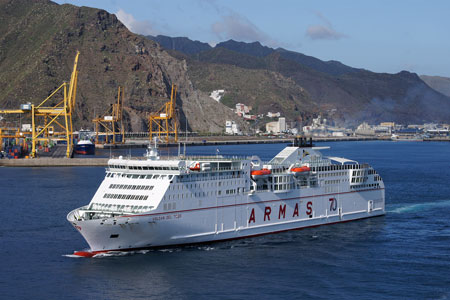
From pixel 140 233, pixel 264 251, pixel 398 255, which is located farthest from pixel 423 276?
pixel 140 233

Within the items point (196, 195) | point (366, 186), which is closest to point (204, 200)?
point (196, 195)

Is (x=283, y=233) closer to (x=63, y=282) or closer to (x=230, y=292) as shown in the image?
(x=230, y=292)

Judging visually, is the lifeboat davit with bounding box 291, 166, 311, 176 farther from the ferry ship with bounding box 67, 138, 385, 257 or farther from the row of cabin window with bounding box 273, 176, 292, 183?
the row of cabin window with bounding box 273, 176, 292, 183

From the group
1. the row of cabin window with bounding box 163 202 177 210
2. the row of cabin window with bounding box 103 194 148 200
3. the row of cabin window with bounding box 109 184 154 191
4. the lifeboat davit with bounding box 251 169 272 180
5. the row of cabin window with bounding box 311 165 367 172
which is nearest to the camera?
the row of cabin window with bounding box 163 202 177 210

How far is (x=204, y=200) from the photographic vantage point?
39.3 meters

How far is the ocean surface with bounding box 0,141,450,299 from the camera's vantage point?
31.7 m

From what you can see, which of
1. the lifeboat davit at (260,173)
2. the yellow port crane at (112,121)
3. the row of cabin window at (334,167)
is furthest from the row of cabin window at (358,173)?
the yellow port crane at (112,121)

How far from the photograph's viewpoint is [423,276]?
34375mm

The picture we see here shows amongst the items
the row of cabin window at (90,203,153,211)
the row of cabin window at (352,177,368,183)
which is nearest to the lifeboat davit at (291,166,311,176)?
the row of cabin window at (352,177,368,183)

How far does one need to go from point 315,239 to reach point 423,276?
9666 mm

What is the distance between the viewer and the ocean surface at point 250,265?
31.7 meters

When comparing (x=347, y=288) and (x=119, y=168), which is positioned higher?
(x=119, y=168)

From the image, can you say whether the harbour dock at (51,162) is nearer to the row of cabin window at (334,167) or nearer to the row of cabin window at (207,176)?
the row of cabin window at (334,167)

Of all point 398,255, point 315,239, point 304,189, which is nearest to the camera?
point 398,255
